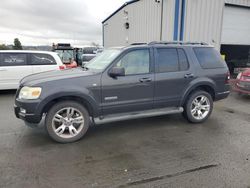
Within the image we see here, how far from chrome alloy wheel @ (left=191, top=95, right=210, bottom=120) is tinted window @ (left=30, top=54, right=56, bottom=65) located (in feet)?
19.7

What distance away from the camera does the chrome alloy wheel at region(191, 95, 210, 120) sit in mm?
5406

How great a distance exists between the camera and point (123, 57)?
463 cm

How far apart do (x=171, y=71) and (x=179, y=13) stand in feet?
27.5

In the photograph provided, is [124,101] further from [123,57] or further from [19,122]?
[19,122]

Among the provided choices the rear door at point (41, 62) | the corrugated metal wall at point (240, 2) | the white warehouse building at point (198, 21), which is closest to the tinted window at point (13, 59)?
the rear door at point (41, 62)

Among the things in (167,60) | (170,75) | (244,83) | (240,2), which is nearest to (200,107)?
(170,75)

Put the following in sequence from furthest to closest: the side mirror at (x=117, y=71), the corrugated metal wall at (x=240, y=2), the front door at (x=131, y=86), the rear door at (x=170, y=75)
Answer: the corrugated metal wall at (x=240, y=2) → the rear door at (x=170, y=75) → the front door at (x=131, y=86) → the side mirror at (x=117, y=71)

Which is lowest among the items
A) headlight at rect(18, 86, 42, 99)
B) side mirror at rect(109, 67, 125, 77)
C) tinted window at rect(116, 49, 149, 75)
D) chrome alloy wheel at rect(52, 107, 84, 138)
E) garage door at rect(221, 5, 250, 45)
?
chrome alloy wheel at rect(52, 107, 84, 138)

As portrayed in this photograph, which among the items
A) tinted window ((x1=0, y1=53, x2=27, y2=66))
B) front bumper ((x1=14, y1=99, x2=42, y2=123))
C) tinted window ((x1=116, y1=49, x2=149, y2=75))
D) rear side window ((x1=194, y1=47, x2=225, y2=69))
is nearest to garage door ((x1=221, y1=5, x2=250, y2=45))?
rear side window ((x1=194, y1=47, x2=225, y2=69))

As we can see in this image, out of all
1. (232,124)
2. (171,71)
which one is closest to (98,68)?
(171,71)

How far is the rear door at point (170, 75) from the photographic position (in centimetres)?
490

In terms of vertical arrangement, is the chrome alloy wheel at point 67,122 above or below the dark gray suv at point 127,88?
below

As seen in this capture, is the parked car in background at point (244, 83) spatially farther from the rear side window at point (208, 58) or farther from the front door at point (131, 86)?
the front door at point (131, 86)

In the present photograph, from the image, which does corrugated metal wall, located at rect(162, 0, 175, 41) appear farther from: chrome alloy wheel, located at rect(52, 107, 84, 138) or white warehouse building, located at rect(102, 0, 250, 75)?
chrome alloy wheel, located at rect(52, 107, 84, 138)
